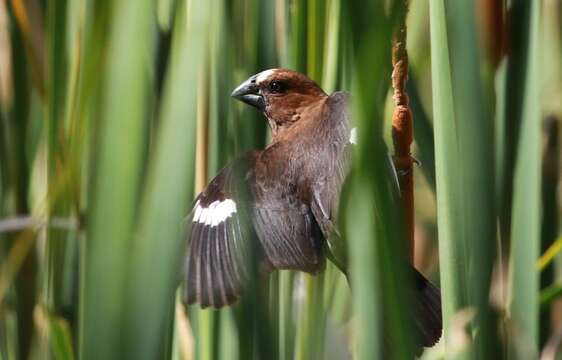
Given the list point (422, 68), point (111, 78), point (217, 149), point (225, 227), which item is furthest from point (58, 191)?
point (422, 68)

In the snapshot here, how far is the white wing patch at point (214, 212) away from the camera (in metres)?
1.60

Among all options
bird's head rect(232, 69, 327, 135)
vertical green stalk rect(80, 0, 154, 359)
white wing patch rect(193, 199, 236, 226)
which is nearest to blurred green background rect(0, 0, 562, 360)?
vertical green stalk rect(80, 0, 154, 359)

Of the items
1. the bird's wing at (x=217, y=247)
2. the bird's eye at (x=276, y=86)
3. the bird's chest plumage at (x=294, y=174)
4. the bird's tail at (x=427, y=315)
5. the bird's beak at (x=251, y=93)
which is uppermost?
the bird's eye at (x=276, y=86)

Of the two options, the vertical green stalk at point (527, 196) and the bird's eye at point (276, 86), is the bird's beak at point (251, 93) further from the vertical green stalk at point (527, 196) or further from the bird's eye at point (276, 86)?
the vertical green stalk at point (527, 196)

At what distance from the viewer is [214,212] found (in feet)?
5.41

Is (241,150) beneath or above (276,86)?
beneath

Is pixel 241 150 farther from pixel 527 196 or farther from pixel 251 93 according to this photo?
pixel 251 93

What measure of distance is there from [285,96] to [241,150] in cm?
87

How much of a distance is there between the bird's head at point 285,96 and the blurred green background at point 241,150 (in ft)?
1.11

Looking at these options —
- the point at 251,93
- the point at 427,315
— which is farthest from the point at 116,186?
the point at 251,93

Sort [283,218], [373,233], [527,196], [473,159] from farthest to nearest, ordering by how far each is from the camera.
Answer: [283,218], [527,196], [473,159], [373,233]

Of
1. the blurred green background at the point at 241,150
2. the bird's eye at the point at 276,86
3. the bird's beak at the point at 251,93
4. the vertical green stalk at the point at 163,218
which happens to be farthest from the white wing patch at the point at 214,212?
the vertical green stalk at the point at 163,218

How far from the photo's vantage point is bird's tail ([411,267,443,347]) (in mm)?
1376

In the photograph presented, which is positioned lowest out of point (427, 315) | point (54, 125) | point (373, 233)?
point (427, 315)
